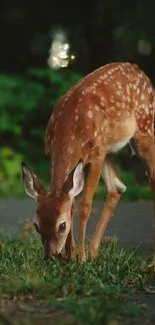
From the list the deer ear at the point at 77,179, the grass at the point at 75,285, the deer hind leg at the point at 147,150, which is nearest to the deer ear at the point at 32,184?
the deer ear at the point at 77,179

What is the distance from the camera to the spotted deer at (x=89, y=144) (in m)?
7.25

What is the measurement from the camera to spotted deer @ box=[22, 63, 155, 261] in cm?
725

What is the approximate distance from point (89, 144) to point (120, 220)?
142 inches

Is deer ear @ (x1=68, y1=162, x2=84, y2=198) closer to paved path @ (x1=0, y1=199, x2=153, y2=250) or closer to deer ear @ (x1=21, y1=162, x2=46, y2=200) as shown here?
deer ear @ (x1=21, y1=162, x2=46, y2=200)

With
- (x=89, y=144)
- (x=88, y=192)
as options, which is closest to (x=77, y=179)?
(x=89, y=144)

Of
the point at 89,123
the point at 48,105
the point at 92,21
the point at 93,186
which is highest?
the point at 89,123

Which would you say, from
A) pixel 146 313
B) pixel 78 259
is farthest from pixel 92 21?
pixel 146 313

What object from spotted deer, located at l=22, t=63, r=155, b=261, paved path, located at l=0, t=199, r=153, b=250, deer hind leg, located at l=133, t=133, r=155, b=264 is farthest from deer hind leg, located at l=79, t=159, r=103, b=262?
paved path, located at l=0, t=199, r=153, b=250

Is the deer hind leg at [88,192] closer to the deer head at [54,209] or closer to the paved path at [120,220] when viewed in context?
the deer head at [54,209]

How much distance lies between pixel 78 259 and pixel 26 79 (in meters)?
11.2

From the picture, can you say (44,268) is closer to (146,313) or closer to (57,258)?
(57,258)

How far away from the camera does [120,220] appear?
1142 cm

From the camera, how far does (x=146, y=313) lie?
579 centimetres

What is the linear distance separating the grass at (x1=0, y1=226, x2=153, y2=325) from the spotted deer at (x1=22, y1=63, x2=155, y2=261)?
0.31 metres
